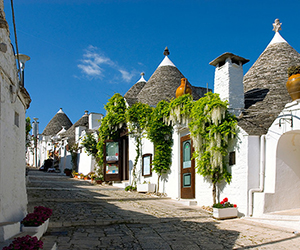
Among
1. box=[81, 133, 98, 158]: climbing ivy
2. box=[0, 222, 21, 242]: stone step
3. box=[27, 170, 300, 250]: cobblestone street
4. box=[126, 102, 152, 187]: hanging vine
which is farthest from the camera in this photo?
box=[81, 133, 98, 158]: climbing ivy

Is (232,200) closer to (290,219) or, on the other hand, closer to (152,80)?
(290,219)

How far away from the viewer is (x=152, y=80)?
60.7 ft

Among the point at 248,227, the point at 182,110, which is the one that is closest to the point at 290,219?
the point at 248,227

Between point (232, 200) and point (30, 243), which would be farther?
point (232, 200)

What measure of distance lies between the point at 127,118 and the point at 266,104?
7.05m

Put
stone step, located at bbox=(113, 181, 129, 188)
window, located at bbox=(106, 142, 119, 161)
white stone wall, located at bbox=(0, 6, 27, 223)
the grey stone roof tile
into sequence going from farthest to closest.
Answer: window, located at bbox=(106, 142, 119, 161) < stone step, located at bbox=(113, 181, 129, 188) < the grey stone roof tile < white stone wall, located at bbox=(0, 6, 27, 223)

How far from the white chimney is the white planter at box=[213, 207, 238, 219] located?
3.09 m

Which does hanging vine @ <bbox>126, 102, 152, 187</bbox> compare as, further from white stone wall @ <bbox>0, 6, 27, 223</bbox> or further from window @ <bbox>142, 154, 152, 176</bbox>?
white stone wall @ <bbox>0, 6, 27, 223</bbox>

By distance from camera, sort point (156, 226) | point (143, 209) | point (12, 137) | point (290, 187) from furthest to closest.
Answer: point (143, 209)
point (290, 187)
point (156, 226)
point (12, 137)

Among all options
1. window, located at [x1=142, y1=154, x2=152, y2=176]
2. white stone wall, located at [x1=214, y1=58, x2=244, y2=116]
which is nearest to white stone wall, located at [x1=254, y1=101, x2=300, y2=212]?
white stone wall, located at [x1=214, y1=58, x2=244, y2=116]

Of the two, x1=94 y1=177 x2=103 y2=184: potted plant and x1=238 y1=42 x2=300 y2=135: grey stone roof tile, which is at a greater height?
x1=238 y1=42 x2=300 y2=135: grey stone roof tile

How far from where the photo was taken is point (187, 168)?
38.7 ft

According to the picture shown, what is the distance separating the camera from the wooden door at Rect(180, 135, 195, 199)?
451 inches

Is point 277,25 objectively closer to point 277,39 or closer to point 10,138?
point 277,39
